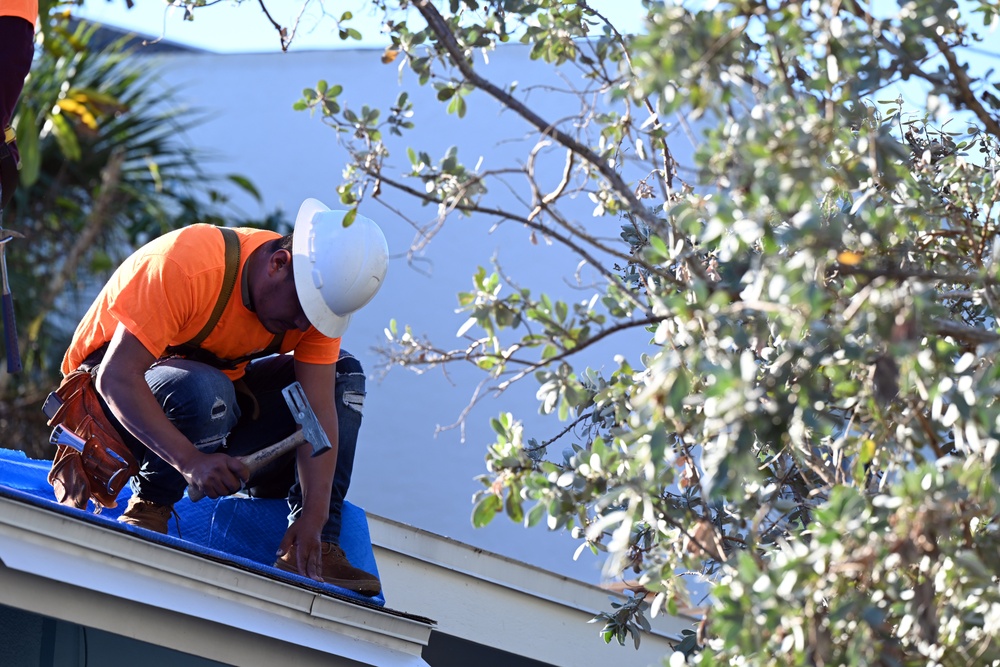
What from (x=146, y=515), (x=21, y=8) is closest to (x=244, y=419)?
(x=146, y=515)

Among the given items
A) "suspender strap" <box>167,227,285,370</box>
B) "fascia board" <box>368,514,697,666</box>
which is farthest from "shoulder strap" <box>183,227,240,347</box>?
"fascia board" <box>368,514,697,666</box>

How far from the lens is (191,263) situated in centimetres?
358

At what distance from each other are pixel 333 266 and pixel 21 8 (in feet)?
3.59

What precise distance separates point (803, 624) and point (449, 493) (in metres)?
7.96

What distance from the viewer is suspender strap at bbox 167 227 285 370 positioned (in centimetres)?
368

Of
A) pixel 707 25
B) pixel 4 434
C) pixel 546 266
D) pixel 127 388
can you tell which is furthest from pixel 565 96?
pixel 707 25

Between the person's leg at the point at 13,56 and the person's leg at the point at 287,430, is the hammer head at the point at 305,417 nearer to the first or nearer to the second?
the person's leg at the point at 287,430

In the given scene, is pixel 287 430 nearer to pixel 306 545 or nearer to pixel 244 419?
pixel 244 419

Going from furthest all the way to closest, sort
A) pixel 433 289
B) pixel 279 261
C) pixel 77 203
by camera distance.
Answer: pixel 433 289 → pixel 77 203 → pixel 279 261

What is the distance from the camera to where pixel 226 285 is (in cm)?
367

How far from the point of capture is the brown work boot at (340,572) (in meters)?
3.65

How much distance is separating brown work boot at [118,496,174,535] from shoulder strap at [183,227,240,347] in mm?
496

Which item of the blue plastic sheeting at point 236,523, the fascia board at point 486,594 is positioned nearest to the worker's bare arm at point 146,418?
the blue plastic sheeting at point 236,523

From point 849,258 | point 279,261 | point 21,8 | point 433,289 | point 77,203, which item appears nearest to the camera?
point 849,258
